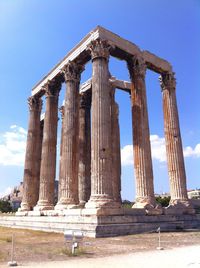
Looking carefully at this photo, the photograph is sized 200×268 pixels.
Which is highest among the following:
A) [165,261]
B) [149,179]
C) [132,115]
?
[132,115]

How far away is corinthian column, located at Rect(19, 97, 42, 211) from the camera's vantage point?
35.0m

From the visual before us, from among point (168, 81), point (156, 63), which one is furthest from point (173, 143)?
point (156, 63)

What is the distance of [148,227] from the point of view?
2141 cm

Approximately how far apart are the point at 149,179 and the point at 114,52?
12.6 m

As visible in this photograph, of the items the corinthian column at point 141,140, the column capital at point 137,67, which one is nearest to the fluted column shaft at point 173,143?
the corinthian column at point 141,140

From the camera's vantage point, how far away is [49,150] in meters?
32.2

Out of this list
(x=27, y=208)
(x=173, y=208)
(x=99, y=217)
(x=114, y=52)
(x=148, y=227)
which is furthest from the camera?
(x=27, y=208)

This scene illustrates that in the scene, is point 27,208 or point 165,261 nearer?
point 165,261

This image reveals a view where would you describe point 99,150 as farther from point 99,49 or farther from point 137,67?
point 137,67

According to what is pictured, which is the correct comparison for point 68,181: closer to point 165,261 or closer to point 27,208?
point 27,208

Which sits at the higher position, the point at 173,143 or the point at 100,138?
the point at 173,143

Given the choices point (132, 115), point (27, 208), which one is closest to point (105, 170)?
point (132, 115)

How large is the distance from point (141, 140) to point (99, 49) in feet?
28.8

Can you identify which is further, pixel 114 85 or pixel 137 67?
pixel 114 85
